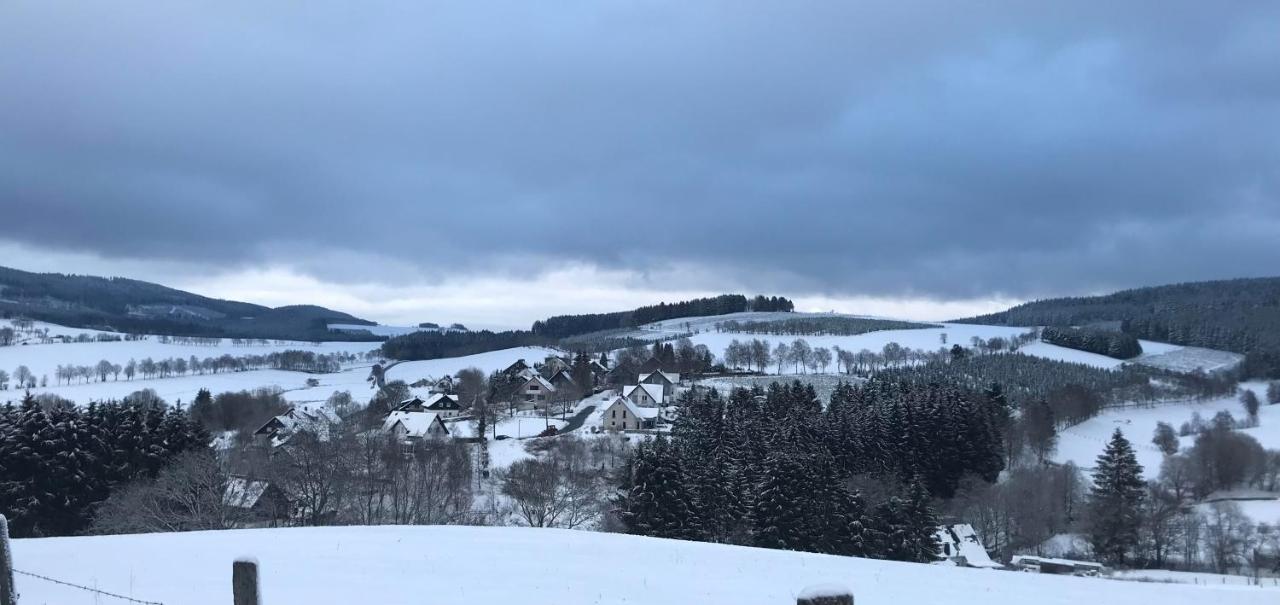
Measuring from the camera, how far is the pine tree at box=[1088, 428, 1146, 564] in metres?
41.4

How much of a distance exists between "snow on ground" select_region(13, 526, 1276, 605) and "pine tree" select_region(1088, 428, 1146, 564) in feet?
98.0

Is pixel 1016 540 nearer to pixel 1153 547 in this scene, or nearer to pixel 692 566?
pixel 1153 547

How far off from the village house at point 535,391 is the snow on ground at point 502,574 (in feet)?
241

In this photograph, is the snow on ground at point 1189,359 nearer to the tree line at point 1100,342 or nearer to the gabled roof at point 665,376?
the tree line at point 1100,342

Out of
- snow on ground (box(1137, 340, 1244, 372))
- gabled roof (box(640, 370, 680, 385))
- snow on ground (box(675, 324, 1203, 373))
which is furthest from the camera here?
snow on ground (box(675, 324, 1203, 373))

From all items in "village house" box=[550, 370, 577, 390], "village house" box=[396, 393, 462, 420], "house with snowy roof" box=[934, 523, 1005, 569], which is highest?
"village house" box=[550, 370, 577, 390]

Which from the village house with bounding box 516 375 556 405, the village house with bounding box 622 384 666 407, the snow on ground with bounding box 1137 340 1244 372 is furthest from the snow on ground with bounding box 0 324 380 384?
the snow on ground with bounding box 1137 340 1244 372

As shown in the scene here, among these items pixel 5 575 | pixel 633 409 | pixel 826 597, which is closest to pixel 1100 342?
pixel 633 409

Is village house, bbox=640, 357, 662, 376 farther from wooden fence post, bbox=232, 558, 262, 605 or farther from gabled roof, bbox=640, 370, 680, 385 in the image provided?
wooden fence post, bbox=232, 558, 262, 605

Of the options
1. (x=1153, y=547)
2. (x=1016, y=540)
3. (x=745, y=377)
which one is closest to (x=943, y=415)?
(x=1016, y=540)

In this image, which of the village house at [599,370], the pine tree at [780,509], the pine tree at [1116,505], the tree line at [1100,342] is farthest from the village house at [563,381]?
the tree line at [1100,342]

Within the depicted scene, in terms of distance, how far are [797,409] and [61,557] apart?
169 feet

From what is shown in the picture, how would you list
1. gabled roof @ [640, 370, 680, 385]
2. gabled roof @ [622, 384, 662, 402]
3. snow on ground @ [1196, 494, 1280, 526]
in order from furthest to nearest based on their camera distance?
gabled roof @ [640, 370, 680, 385] → gabled roof @ [622, 384, 662, 402] → snow on ground @ [1196, 494, 1280, 526]

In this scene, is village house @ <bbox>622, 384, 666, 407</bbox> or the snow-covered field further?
the snow-covered field
